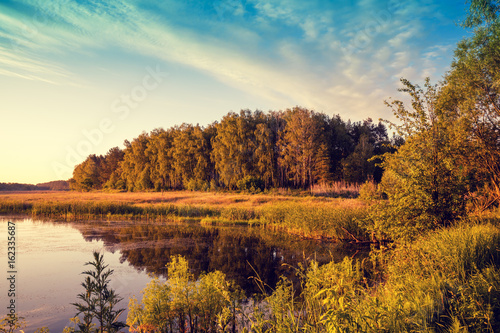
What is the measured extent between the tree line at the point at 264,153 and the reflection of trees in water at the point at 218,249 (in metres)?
30.0

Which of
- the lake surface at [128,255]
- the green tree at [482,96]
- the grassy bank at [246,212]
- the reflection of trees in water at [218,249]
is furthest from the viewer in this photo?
the grassy bank at [246,212]

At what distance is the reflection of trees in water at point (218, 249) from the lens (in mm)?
14156

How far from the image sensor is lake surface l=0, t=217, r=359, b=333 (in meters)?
10.5

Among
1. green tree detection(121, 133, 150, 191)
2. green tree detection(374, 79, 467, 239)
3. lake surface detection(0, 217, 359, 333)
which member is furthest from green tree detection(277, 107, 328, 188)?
green tree detection(374, 79, 467, 239)

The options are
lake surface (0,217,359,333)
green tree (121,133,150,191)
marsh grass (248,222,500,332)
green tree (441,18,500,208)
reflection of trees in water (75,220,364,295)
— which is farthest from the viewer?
green tree (121,133,150,191)

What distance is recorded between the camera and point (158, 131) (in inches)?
3445

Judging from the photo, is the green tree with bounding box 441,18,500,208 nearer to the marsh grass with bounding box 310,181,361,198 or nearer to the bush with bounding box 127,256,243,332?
the bush with bounding box 127,256,243,332

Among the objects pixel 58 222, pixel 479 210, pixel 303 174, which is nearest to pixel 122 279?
pixel 479 210

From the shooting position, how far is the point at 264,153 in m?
61.6

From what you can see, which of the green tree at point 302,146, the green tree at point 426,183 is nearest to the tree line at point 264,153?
the green tree at point 302,146

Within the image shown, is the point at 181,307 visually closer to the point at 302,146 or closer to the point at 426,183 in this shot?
the point at 426,183

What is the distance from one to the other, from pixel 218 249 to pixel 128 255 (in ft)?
16.5

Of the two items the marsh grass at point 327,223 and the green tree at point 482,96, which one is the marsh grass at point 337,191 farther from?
the green tree at point 482,96

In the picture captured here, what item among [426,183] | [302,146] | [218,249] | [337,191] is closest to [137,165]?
[302,146]
